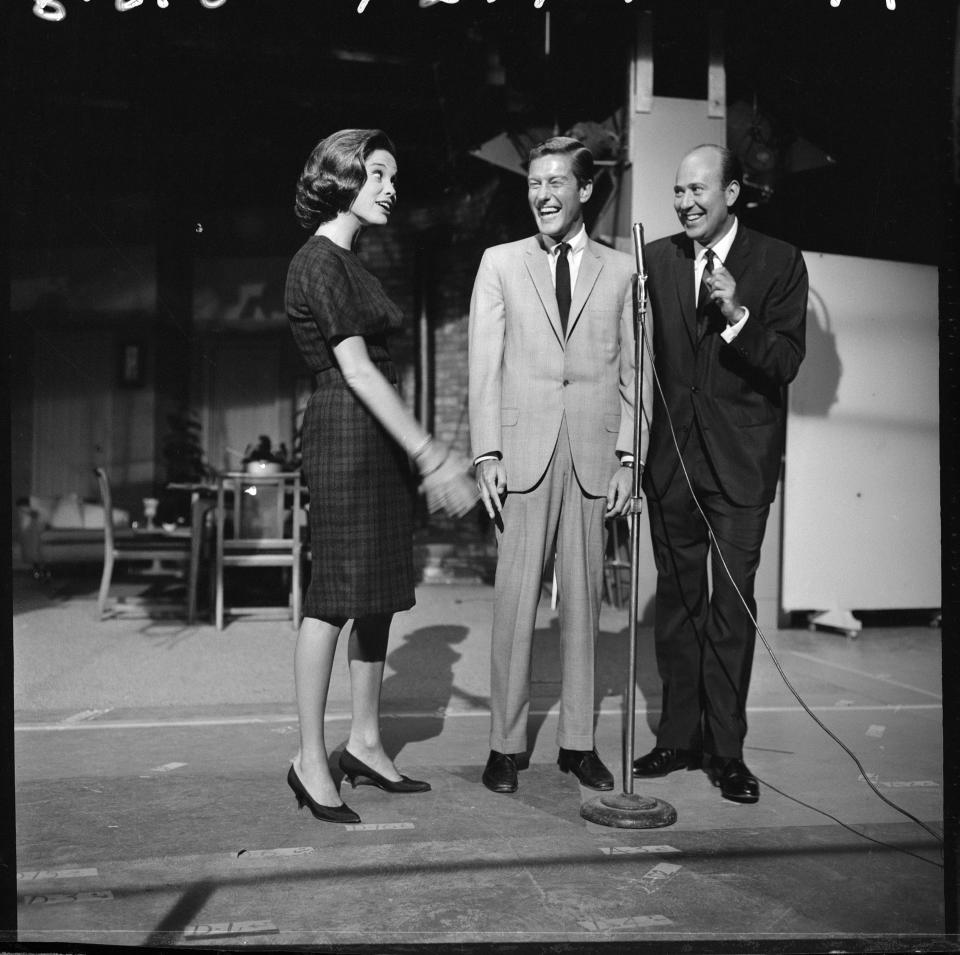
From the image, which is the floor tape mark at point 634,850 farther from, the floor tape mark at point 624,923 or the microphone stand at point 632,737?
the floor tape mark at point 624,923

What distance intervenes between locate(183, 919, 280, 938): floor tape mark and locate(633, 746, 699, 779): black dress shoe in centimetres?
142

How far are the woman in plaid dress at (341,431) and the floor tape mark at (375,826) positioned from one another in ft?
0.09

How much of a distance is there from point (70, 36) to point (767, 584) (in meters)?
5.06

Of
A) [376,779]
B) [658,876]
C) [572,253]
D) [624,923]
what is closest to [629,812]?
[658,876]

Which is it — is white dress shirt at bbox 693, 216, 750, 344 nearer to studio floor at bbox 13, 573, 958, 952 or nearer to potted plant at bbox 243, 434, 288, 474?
studio floor at bbox 13, 573, 958, 952

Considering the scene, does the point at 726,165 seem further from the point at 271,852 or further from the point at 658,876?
Answer: the point at 271,852

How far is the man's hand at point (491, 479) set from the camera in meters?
3.02

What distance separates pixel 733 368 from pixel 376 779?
5.14 feet

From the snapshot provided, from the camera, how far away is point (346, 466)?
109 inches

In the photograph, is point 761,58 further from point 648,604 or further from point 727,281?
point 648,604

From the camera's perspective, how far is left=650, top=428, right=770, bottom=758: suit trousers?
307cm

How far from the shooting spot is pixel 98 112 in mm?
3369

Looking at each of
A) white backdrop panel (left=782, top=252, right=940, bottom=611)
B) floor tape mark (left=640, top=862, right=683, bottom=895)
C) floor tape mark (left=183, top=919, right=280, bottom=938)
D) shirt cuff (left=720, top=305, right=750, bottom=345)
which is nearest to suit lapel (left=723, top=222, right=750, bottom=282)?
shirt cuff (left=720, top=305, right=750, bottom=345)

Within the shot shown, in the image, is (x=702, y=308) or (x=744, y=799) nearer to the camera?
(x=744, y=799)
